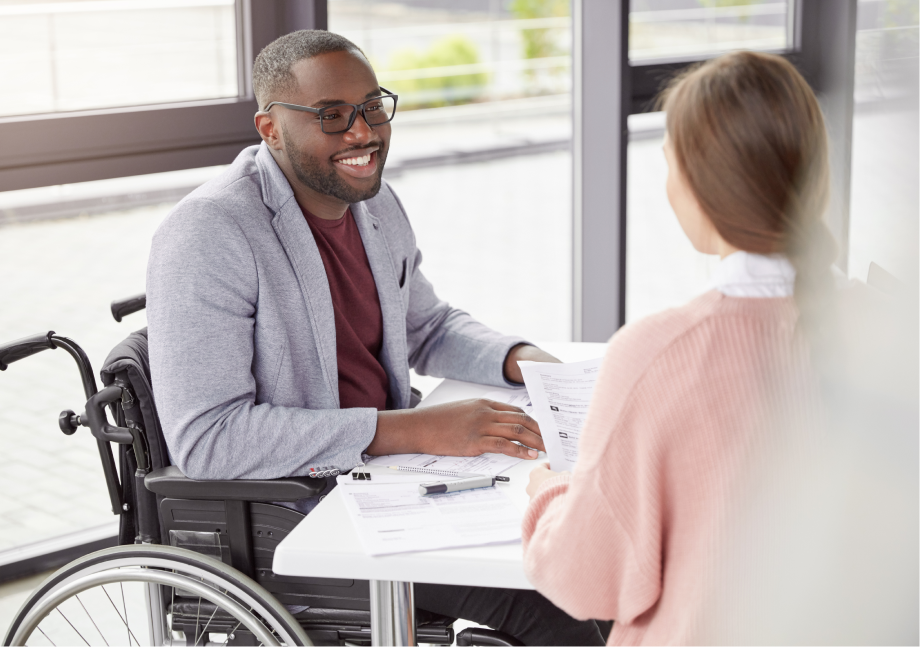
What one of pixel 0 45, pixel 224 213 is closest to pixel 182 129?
pixel 0 45

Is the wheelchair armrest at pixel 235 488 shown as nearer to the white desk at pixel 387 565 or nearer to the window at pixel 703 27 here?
the white desk at pixel 387 565

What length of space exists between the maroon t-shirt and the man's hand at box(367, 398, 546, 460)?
0.20 m

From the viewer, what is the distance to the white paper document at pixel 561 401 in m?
1.42

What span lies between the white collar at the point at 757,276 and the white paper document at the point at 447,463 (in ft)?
1.92

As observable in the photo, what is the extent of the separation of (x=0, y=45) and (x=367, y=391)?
4.21 ft

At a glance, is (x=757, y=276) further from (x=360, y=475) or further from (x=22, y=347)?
(x=22, y=347)

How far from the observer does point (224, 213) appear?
60.3 inches

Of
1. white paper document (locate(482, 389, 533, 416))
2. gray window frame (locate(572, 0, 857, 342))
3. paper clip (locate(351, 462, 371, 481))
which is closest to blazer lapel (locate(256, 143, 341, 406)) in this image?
paper clip (locate(351, 462, 371, 481))

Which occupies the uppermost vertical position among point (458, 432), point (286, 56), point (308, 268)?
point (286, 56)

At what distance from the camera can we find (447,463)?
1468 mm

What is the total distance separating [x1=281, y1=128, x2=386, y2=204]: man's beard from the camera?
1685 mm

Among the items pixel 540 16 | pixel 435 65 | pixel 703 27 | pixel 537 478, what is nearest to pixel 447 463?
pixel 537 478

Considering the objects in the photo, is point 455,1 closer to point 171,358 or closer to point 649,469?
point 171,358

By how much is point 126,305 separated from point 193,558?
55 cm
